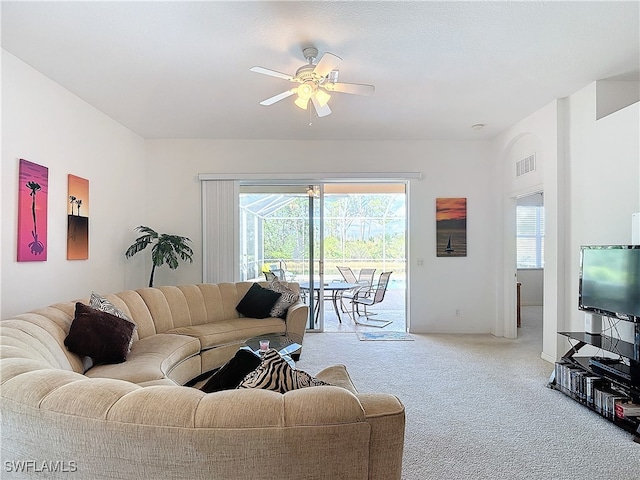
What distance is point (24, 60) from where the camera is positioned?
3070 millimetres

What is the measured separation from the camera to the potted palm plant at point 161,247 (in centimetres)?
489

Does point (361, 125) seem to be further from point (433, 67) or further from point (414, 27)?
point (414, 27)

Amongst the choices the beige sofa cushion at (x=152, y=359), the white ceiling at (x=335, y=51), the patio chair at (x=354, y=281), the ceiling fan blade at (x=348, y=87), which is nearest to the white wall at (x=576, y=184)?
the white ceiling at (x=335, y=51)

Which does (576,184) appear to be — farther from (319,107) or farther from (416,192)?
(319,107)

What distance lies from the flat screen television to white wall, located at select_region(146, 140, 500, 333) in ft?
7.25

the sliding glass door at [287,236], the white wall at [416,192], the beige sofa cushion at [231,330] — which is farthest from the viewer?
the sliding glass door at [287,236]

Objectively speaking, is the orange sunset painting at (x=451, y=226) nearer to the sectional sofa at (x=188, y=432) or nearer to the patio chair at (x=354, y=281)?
the patio chair at (x=354, y=281)

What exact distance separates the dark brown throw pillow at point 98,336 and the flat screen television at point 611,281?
12.3 ft

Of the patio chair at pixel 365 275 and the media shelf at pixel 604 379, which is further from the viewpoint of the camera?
the patio chair at pixel 365 275

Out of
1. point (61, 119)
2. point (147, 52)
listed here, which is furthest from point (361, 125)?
point (61, 119)

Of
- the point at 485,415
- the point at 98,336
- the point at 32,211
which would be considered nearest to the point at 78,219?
the point at 32,211

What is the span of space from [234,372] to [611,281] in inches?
120

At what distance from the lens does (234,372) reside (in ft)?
5.58

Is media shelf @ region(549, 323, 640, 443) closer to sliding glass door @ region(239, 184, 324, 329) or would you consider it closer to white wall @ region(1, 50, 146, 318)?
sliding glass door @ region(239, 184, 324, 329)
